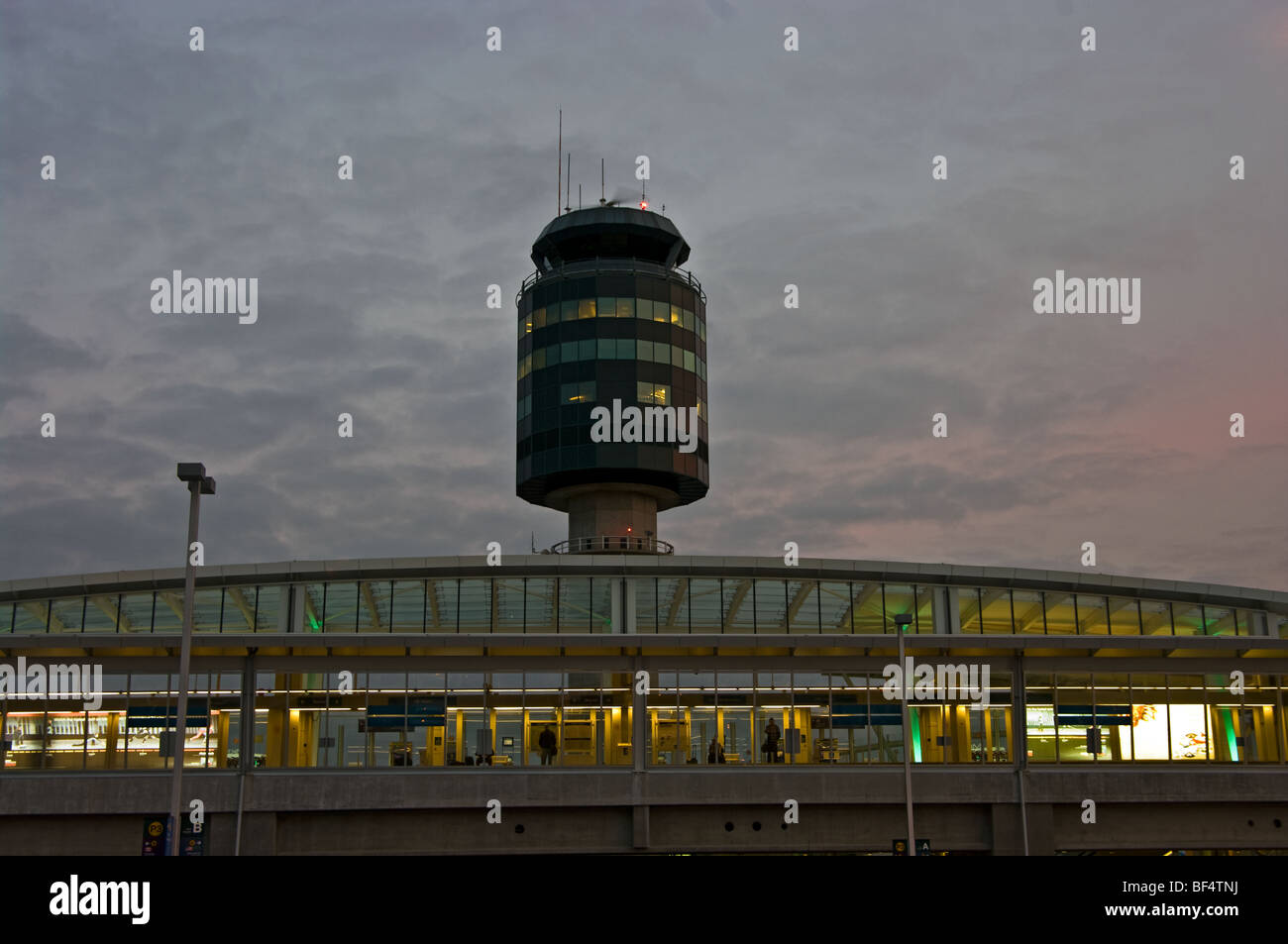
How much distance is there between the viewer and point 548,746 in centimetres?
3619

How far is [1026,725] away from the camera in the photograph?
3747 cm

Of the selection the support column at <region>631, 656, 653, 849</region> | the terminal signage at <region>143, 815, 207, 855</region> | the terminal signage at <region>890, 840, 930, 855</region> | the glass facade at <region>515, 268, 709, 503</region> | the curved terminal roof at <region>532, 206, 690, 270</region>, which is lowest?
the terminal signage at <region>890, 840, 930, 855</region>

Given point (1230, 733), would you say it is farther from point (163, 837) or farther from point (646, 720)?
point (163, 837)

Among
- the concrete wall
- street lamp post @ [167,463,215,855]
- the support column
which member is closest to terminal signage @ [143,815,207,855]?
the concrete wall

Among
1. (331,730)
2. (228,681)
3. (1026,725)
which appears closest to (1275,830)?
(1026,725)

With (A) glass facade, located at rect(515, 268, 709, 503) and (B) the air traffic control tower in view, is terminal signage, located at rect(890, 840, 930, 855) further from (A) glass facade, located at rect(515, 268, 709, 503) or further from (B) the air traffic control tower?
(A) glass facade, located at rect(515, 268, 709, 503)

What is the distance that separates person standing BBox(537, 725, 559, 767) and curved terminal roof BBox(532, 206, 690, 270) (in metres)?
43.1

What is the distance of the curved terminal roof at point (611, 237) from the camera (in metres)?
73.8

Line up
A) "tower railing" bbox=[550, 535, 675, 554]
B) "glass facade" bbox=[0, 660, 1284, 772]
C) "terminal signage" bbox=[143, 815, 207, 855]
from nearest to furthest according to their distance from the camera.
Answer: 1. "terminal signage" bbox=[143, 815, 207, 855]
2. "glass facade" bbox=[0, 660, 1284, 772]
3. "tower railing" bbox=[550, 535, 675, 554]

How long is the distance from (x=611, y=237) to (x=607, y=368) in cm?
878

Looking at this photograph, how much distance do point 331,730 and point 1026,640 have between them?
20.9 meters

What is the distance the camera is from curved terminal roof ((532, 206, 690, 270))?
73812 millimetres

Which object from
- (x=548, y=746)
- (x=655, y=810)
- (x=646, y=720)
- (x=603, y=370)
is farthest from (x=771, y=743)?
(x=603, y=370)
